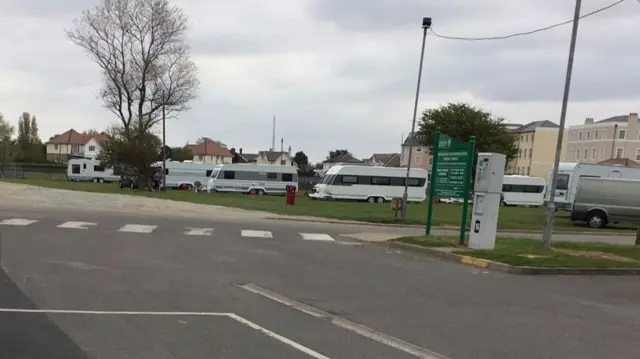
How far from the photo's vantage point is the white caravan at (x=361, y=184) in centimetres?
5072

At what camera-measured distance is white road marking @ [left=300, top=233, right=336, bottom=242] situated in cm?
1884

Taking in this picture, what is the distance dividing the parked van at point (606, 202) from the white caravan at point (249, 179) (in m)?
29.3

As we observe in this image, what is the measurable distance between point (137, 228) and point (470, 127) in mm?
60210

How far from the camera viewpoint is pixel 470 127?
73.8m

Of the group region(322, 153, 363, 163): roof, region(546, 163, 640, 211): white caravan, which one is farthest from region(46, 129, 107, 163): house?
region(546, 163, 640, 211): white caravan

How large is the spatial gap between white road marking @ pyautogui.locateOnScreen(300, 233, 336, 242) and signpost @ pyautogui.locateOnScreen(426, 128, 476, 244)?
3.48 m

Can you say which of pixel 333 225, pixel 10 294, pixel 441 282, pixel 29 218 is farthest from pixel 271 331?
pixel 333 225

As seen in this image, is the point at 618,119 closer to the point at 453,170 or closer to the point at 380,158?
the point at 380,158

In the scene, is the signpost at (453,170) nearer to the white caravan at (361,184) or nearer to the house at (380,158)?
the white caravan at (361,184)

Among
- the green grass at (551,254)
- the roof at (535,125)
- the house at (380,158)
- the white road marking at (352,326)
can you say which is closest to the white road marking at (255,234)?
the green grass at (551,254)

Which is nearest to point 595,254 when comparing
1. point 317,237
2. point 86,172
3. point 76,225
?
point 317,237

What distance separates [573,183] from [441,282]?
98.0ft

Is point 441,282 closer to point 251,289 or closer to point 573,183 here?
point 251,289

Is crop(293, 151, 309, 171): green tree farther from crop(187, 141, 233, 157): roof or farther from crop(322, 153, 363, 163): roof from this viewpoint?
crop(187, 141, 233, 157): roof
